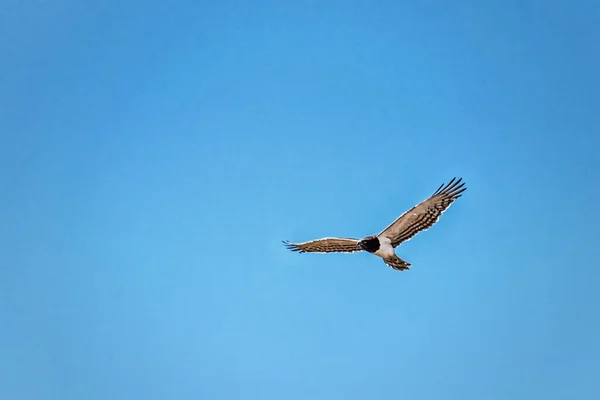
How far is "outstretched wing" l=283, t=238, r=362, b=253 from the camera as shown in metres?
27.2

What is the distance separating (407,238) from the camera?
26.2 m

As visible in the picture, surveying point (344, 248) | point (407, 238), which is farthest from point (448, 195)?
point (344, 248)

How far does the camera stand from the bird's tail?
85.3ft

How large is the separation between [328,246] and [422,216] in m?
3.82

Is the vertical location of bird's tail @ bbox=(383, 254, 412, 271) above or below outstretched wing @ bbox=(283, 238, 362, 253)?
below

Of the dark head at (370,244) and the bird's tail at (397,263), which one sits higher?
the dark head at (370,244)

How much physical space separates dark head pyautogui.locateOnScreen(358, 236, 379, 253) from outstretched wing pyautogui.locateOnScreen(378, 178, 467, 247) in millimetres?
296

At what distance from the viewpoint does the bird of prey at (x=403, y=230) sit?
82.1ft

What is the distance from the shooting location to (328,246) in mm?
27891

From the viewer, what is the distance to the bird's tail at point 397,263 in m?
26.0

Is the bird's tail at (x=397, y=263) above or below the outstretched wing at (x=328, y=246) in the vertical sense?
below

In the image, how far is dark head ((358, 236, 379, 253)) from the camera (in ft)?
85.4

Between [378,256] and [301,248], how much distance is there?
322cm

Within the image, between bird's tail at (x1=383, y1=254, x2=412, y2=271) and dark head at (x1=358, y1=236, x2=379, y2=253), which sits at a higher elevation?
dark head at (x1=358, y1=236, x2=379, y2=253)
